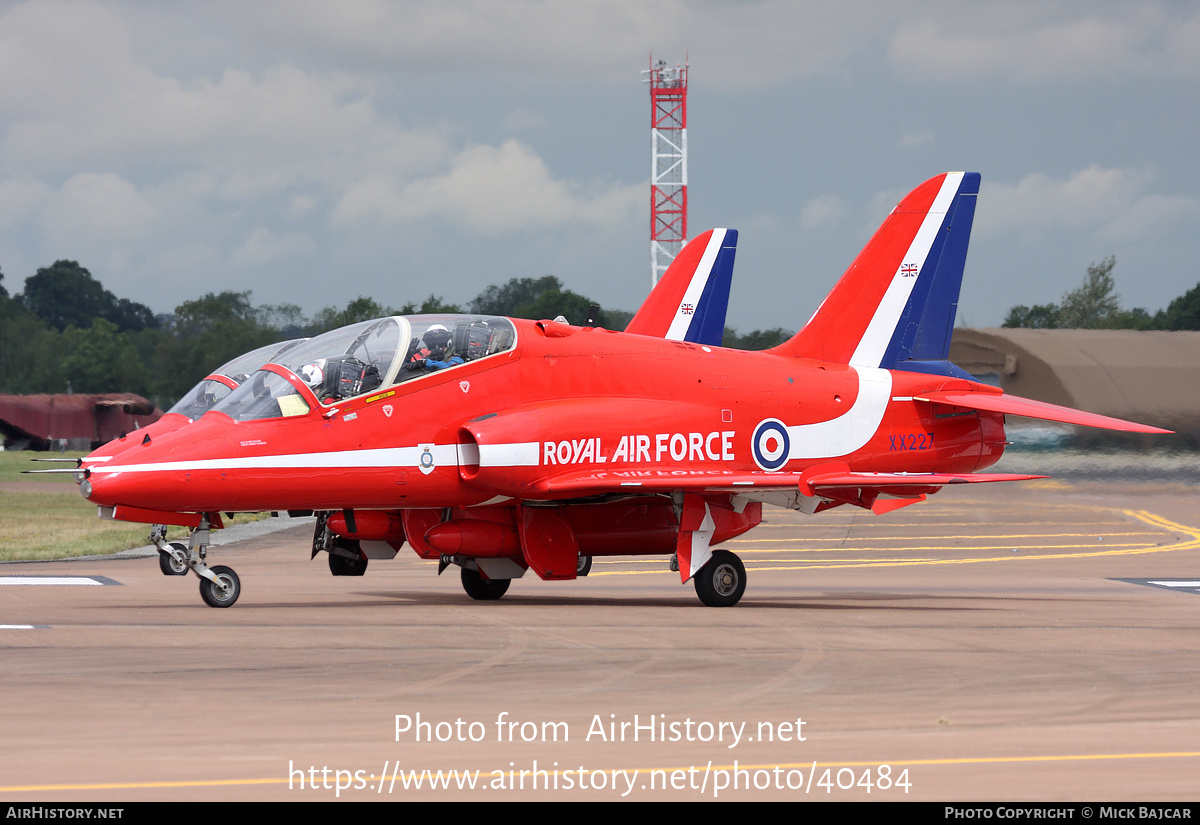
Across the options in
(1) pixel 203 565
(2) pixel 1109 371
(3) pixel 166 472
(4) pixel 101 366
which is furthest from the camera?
(4) pixel 101 366

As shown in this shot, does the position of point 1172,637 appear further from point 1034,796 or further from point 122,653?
point 122,653

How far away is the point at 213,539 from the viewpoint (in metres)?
27.9

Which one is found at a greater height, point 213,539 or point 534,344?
point 534,344

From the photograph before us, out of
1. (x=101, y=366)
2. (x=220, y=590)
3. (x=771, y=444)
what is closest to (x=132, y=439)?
(x=220, y=590)

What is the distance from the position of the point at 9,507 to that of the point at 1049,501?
25.8 metres

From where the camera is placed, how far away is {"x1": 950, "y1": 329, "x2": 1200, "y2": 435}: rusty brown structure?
26.2 meters

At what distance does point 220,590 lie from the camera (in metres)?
15.0

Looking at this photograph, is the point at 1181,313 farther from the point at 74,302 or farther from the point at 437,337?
the point at 74,302

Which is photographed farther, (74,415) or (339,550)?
(74,415)

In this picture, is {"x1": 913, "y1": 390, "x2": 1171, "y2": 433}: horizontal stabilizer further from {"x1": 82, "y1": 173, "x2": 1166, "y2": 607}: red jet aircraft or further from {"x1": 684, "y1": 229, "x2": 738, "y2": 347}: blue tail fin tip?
{"x1": 684, "y1": 229, "x2": 738, "y2": 347}: blue tail fin tip

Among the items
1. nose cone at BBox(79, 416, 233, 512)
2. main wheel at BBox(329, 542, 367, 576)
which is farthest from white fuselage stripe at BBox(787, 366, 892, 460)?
nose cone at BBox(79, 416, 233, 512)

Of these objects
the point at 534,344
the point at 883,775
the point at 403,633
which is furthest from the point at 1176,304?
the point at 883,775

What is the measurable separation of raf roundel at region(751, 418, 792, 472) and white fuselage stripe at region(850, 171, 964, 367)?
6.55 feet

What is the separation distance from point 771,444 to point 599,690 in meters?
7.69
